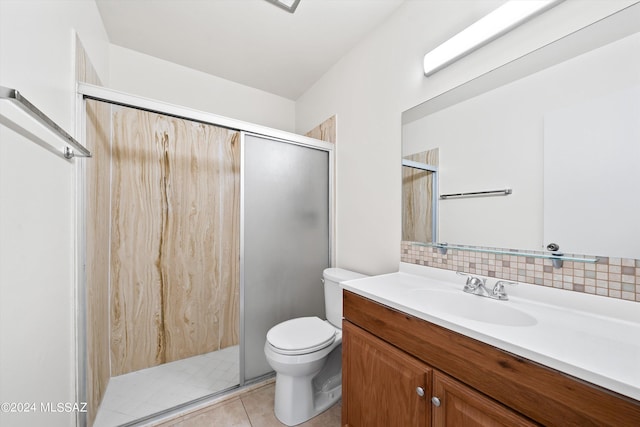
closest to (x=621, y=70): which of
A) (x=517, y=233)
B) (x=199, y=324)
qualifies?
(x=517, y=233)

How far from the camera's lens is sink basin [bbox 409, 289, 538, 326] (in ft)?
2.86

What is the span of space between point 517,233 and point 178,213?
7.56 feet

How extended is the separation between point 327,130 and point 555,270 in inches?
69.0

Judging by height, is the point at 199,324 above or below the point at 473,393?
below

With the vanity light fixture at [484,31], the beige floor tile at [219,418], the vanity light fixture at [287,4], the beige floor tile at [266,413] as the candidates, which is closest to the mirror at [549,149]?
the vanity light fixture at [484,31]

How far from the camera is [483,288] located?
1.02 m

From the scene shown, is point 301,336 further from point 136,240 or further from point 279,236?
point 136,240

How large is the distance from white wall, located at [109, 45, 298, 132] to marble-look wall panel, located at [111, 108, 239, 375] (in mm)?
200

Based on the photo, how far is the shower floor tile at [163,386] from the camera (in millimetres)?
1451

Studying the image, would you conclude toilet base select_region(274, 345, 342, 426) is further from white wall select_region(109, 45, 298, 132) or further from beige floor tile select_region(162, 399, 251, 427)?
white wall select_region(109, 45, 298, 132)

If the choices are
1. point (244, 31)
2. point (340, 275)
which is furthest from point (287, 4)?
point (340, 275)

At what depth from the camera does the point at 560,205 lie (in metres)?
0.90

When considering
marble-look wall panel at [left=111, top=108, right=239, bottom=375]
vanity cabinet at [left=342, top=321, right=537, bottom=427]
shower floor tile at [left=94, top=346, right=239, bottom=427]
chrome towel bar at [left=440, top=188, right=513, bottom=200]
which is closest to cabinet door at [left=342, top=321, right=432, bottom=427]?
vanity cabinet at [left=342, top=321, right=537, bottom=427]

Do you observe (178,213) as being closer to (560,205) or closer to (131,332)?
(131,332)
